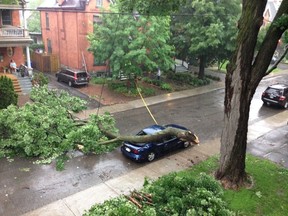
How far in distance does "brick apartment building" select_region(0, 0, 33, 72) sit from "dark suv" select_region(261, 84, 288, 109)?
20.2 m

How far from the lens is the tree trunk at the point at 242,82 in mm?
10641

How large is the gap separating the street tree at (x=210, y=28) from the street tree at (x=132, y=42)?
3.66 m

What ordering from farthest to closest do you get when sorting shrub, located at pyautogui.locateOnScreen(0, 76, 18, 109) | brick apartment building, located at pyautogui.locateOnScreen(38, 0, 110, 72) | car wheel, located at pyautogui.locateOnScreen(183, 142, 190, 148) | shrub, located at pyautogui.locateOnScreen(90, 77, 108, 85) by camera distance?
brick apartment building, located at pyautogui.locateOnScreen(38, 0, 110, 72)
shrub, located at pyautogui.locateOnScreen(90, 77, 108, 85)
shrub, located at pyautogui.locateOnScreen(0, 76, 18, 109)
car wheel, located at pyautogui.locateOnScreen(183, 142, 190, 148)

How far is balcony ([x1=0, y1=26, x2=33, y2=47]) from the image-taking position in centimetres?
2427

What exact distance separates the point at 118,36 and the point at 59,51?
13698 mm

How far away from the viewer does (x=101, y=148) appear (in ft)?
48.6

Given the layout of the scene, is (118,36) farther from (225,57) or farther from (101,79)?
(225,57)

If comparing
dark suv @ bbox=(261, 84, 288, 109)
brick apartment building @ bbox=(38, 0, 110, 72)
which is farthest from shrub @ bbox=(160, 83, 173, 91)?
dark suv @ bbox=(261, 84, 288, 109)

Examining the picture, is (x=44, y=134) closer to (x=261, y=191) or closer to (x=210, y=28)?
(x=261, y=191)

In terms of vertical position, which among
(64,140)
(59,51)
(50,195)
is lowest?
(50,195)

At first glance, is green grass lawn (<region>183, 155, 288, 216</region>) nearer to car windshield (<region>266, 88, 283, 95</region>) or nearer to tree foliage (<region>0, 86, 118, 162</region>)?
tree foliage (<region>0, 86, 118, 162</region>)

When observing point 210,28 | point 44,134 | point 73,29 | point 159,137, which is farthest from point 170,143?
point 73,29

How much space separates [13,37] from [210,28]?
54.3 ft

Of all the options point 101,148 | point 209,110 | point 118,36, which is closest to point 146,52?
point 118,36
